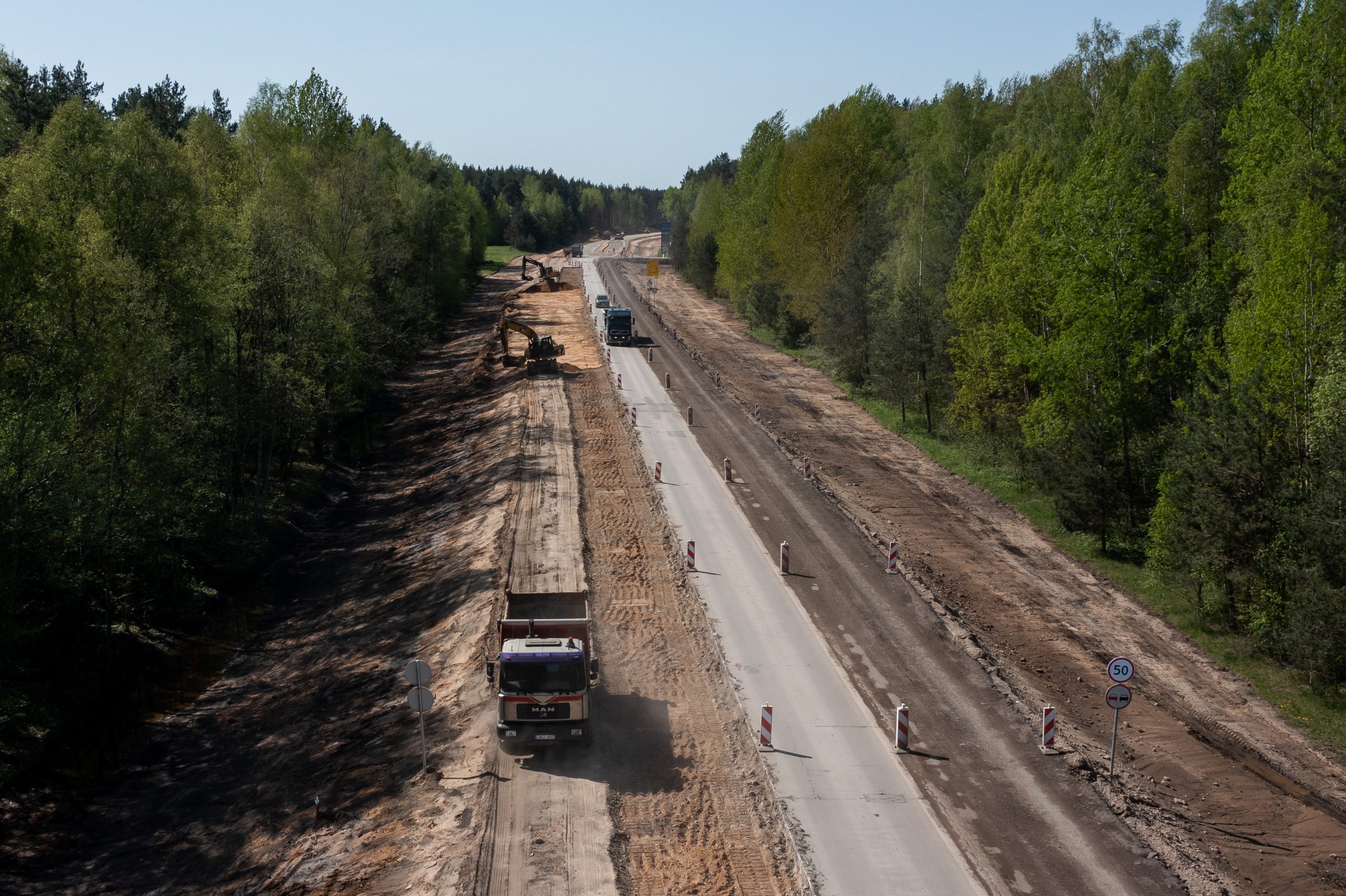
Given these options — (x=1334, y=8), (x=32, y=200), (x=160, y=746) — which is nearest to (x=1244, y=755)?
(x=1334, y=8)

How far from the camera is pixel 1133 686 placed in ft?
77.9

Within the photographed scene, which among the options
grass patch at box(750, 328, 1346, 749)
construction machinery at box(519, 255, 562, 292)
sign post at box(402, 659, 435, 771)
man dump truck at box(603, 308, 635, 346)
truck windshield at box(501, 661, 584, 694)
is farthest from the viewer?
construction machinery at box(519, 255, 562, 292)

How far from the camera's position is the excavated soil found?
17.2 metres

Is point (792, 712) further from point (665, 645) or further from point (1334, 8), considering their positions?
point (1334, 8)

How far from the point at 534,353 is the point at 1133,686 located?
44.6 metres

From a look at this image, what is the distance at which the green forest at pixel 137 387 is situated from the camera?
23.2 m

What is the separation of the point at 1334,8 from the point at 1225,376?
1156 centimetres

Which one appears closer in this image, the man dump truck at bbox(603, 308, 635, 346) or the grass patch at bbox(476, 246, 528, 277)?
the man dump truck at bbox(603, 308, 635, 346)

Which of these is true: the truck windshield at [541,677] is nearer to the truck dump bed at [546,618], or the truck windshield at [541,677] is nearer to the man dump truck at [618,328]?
the truck dump bed at [546,618]

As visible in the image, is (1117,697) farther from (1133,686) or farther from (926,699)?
(1133,686)

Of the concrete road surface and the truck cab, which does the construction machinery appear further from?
the truck cab

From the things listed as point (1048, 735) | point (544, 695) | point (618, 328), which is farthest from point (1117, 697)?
point (618, 328)

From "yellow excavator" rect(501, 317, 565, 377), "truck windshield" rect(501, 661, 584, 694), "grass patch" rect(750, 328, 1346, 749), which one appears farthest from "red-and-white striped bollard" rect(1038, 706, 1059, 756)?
"yellow excavator" rect(501, 317, 565, 377)

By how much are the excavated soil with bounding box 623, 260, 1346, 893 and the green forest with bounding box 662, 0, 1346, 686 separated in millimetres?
2187
